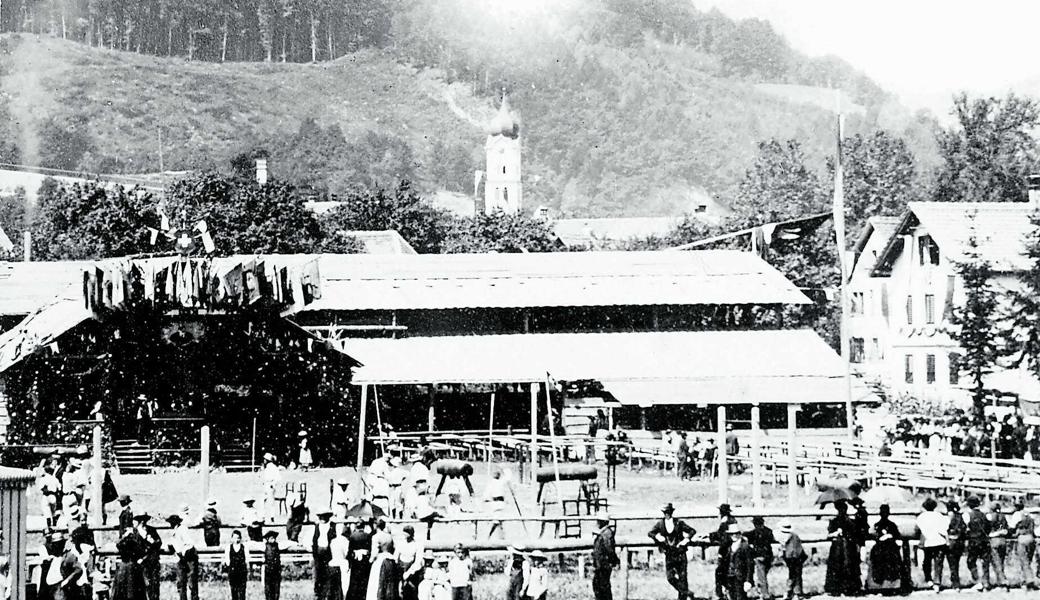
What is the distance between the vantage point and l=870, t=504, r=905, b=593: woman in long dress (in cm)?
2269

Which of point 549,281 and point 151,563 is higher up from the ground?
point 549,281

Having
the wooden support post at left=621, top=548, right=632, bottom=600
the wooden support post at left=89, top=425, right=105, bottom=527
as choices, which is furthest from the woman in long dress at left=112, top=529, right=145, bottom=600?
the wooden support post at left=89, top=425, right=105, bottom=527

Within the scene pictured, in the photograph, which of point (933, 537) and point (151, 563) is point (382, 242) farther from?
point (151, 563)

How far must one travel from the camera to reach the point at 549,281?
57125 mm

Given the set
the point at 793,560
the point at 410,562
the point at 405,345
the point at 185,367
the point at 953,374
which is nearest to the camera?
the point at 410,562

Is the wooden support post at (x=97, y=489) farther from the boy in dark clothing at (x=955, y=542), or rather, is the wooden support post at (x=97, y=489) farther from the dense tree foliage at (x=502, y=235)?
the dense tree foliage at (x=502, y=235)

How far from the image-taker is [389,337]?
55.0 meters

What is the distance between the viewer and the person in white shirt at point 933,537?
76.4ft

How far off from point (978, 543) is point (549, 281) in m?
34.7

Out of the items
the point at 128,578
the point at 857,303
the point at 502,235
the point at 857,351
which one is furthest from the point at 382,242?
the point at 128,578

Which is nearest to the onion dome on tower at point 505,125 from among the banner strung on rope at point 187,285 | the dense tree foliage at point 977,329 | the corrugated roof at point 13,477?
the dense tree foliage at point 977,329

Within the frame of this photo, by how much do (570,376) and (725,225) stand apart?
45097 mm

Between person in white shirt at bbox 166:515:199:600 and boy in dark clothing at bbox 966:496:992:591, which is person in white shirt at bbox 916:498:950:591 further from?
person in white shirt at bbox 166:515:199:600

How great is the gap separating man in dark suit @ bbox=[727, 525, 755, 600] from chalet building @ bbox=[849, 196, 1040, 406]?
1307 inches
